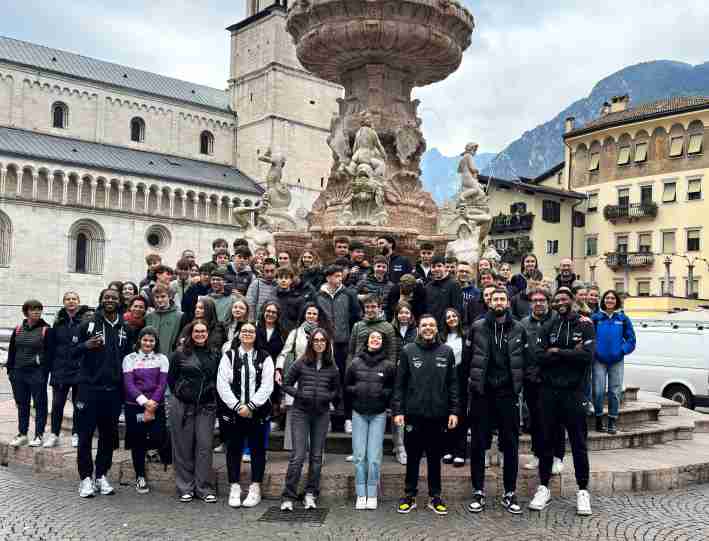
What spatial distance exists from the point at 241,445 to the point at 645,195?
47.0 meters

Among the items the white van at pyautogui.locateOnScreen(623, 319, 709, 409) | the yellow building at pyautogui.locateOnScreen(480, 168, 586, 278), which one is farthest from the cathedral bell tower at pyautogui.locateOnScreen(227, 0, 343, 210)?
the white van at pyautogui.locateOnScreen(623, 319, 709, 409)

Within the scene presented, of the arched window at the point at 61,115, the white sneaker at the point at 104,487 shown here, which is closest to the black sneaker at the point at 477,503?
the white sneaker at the point at 104,487

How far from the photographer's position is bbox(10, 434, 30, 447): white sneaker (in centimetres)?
845

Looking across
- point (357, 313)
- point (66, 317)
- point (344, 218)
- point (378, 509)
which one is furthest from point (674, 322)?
point (66, 317)

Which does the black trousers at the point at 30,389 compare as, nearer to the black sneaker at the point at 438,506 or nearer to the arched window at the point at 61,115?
the black sneaker at the point at 438,506

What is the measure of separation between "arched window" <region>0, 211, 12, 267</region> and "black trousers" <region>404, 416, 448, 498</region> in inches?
2116

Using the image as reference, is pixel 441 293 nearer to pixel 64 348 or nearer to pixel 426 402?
pixel 426 402

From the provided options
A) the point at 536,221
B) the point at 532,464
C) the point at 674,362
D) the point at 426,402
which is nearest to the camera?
the point at 426,402

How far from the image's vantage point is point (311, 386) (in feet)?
21.9

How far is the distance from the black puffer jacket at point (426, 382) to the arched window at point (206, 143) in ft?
228

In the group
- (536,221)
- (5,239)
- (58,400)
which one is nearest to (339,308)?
(58,400)

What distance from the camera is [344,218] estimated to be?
1312 centimetres

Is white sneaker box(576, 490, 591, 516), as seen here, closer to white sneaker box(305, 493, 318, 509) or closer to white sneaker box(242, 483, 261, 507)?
white sneaker box(305, 493, 318, 509)

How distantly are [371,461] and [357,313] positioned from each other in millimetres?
1923
